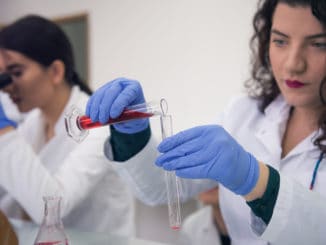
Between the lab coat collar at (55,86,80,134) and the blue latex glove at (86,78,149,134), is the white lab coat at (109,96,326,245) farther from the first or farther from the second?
the lab coat collar at (55,86,80,134)

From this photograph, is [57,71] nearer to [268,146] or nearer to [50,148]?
[50,148]

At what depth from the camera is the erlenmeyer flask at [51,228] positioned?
81cm

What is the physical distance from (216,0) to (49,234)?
123 centimetres

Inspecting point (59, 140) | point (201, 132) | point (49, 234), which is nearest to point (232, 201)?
point (201, 132)

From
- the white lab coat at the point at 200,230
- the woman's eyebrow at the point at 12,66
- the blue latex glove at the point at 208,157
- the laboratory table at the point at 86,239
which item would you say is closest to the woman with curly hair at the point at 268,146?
the blue latex glove at the point at 208,157

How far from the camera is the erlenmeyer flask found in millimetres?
807

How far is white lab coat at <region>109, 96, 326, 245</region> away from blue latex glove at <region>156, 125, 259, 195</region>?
0.10 metres

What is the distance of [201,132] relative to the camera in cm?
70

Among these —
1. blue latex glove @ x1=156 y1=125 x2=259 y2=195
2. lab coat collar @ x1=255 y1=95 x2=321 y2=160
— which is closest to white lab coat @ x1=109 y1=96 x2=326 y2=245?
lab coat collar @ x1=255 y1=95 x2=321 y2=160

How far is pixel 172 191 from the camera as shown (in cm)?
75

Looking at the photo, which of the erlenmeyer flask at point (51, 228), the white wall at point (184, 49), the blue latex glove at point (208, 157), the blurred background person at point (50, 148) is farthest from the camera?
the white wall at point (184, 49)

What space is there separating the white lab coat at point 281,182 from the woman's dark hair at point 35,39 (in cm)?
64

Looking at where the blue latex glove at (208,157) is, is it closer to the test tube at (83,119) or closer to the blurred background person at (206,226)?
the test tube at (83,119)

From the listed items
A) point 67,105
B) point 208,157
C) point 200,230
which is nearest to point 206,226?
point 200,230
